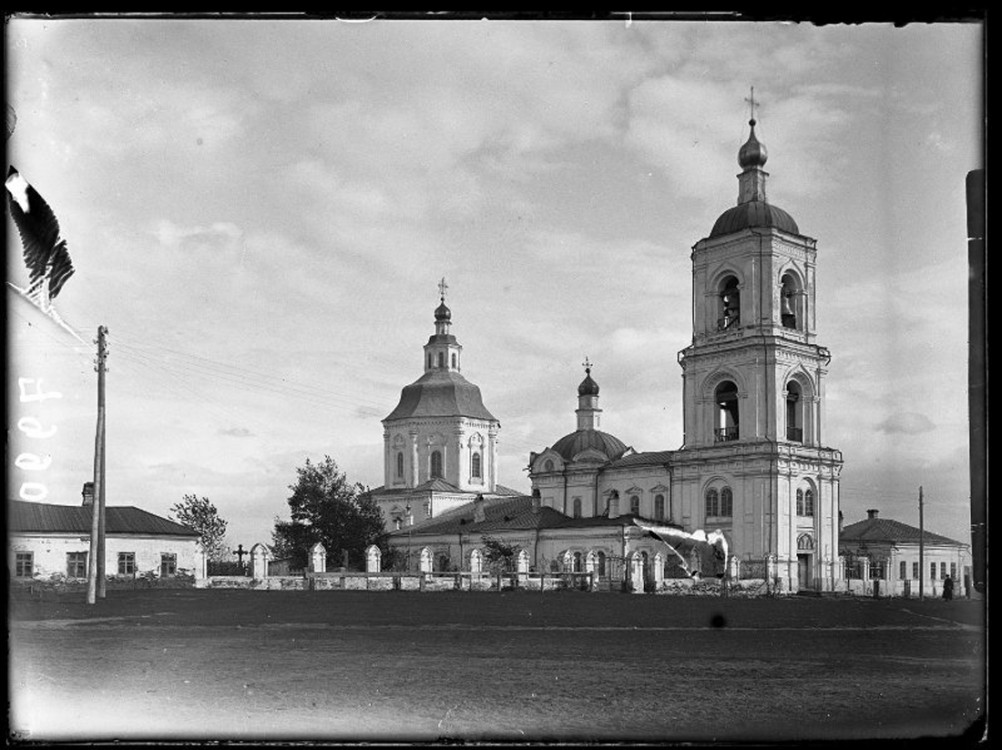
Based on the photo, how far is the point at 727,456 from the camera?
38.1 m

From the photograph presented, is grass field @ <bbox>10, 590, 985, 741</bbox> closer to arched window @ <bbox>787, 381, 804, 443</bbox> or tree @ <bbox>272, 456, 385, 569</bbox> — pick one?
tree @ <bbox>272, 456, 385, 569</bbox>

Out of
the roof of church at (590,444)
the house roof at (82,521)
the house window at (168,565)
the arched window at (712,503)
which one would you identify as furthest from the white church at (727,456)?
the house roof at (82,521)

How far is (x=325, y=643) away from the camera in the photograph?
12250 mm

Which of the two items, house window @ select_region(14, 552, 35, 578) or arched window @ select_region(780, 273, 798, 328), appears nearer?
house window @ select_region(14, 552, 35, 578)

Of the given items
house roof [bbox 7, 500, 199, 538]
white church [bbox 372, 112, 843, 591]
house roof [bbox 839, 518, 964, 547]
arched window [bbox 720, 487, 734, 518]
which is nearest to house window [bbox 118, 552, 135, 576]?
house roof [bbox 7, 500, 199, 538]

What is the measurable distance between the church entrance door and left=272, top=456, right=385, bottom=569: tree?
584 inches

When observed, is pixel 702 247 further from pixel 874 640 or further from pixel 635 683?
pixel 635 683

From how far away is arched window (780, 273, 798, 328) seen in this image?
3559 centimetres

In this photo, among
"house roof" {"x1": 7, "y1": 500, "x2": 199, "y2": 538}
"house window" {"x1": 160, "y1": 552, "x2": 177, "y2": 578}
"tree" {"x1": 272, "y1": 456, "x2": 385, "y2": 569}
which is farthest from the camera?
"tree" {"x1": 272, "y1": 456, "x2": 385, "y2": 569}

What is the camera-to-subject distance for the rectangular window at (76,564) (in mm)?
12755

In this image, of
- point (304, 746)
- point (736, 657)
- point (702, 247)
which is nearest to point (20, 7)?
point (304, 746)

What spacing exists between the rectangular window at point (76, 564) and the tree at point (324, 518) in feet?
12.9

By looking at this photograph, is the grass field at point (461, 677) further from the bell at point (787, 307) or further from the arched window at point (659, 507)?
the arched window at point (659, 507)

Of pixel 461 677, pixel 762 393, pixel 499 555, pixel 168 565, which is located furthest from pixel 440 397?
pixel 461 677
